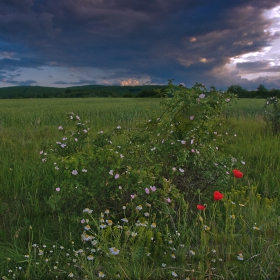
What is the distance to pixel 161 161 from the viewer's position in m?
3.32

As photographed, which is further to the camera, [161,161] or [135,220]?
[161,161]

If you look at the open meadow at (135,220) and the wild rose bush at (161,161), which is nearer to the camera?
the open meadow at (135,220)

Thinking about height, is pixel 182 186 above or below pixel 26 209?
above

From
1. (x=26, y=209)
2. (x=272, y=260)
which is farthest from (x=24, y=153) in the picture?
(x=272, y=260)

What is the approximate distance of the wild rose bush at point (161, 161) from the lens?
9.47 feet

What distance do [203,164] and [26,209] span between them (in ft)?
7.06

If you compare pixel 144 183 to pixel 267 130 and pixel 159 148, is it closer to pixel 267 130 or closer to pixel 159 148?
Result: pixel 159 148

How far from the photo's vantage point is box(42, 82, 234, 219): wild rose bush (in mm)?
2887

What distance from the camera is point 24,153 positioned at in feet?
19.3

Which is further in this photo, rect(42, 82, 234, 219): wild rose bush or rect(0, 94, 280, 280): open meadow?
rect(42, 82, 234, 219): wild rose bush

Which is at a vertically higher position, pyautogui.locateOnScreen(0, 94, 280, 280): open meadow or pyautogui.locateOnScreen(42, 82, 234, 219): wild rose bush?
pyautogui.locateOnScreen(42, 82, 234, 219): wild rose bush

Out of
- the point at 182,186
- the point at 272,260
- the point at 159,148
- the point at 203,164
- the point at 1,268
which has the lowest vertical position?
the point at 1,268

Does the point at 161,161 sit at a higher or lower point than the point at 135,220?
higher

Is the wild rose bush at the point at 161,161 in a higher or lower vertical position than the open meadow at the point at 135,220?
higher
